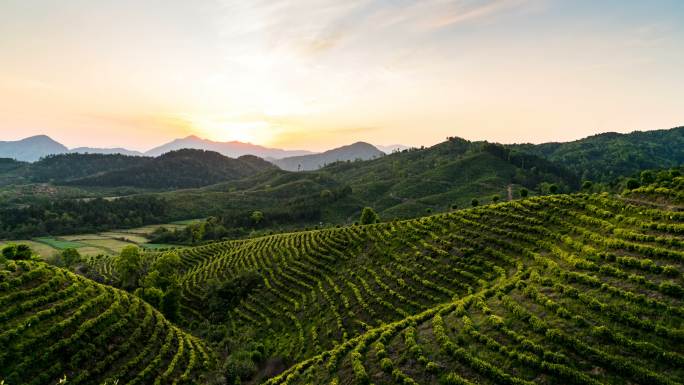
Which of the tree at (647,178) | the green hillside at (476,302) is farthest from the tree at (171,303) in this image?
the tree at (647,178)

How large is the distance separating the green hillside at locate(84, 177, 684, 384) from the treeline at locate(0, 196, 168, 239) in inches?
5256

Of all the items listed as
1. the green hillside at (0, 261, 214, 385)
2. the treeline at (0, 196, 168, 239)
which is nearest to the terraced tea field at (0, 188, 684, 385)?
the green hillside at (0, 261, 214, 385)

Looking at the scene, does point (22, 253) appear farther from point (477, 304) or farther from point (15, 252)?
point (477, 304)

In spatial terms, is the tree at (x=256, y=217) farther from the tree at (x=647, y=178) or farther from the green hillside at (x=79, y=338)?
the tree at (x=647, y=178)

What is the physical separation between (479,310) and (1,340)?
46.4 meters

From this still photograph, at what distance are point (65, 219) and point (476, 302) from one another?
19852cm

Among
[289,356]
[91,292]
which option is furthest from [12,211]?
[289,356]

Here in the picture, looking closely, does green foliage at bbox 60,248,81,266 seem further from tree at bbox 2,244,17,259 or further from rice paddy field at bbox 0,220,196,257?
tree at bbox 2,244,17,259

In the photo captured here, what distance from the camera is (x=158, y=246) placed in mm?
146000

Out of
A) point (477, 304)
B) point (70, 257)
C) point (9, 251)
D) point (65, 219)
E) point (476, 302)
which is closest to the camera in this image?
point (477, 304)

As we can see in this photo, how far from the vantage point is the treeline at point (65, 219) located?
162 metres

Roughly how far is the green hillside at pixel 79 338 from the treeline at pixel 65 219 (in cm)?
14814

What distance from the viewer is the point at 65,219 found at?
172 meters

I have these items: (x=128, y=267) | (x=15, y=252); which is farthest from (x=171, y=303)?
(x=128, y=267)
